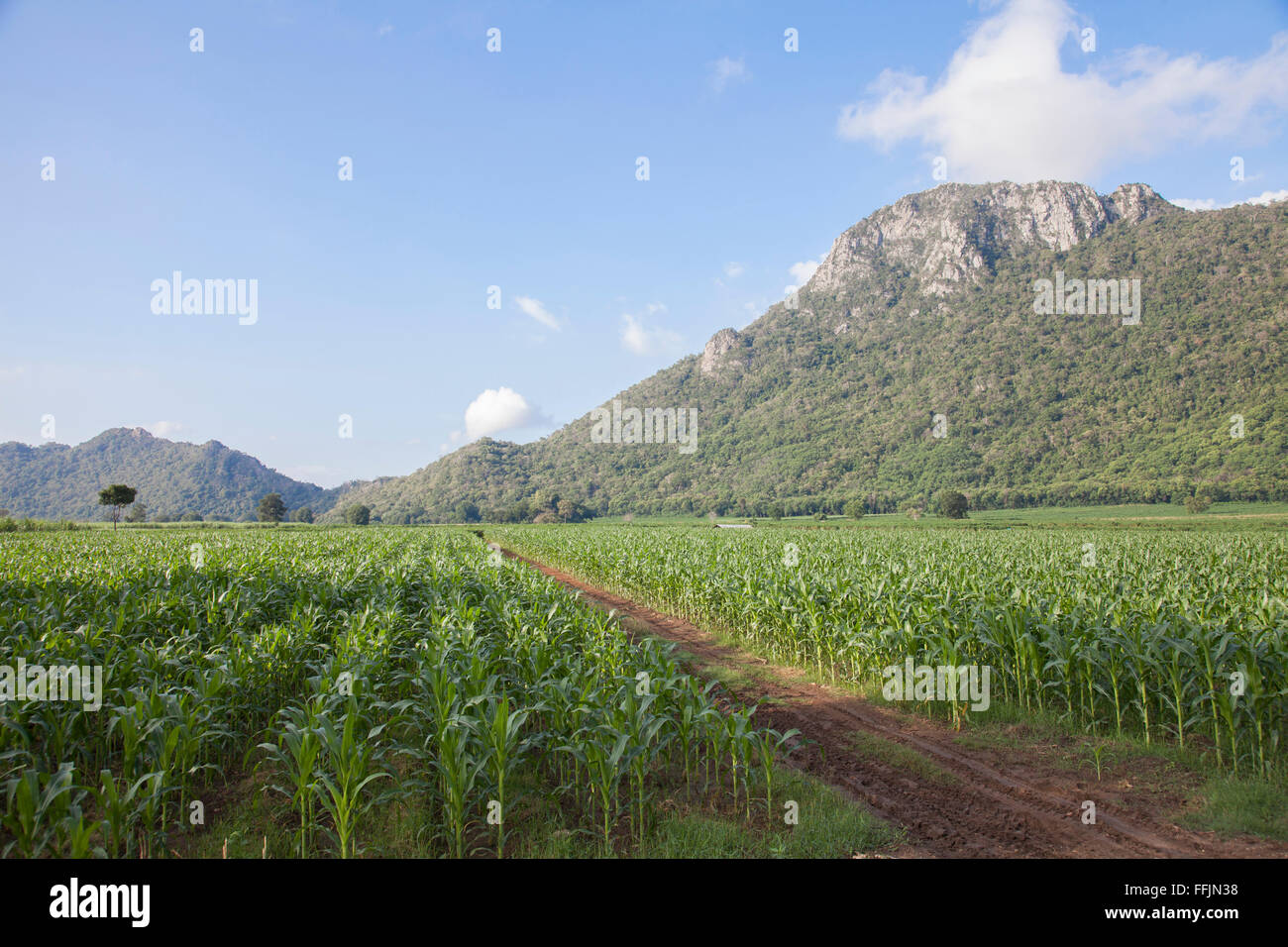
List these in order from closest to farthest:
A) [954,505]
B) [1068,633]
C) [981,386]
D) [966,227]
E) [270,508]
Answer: [1068,633] → [954,505] → [270,508] → [981,386] → [966,227]

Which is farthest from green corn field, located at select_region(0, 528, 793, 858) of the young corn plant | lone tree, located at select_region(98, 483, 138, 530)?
lone tree, located at select_region(98, 483, 138, 530)

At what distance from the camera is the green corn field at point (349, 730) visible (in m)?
4.14

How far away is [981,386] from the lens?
104 metres

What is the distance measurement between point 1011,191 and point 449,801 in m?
192

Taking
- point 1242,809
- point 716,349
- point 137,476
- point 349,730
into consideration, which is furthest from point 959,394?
point 137,476

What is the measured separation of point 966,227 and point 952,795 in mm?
169732

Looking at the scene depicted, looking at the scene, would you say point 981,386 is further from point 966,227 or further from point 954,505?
point 966,227

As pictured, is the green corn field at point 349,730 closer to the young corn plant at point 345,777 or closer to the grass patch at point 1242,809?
the young corn plant at point 345,777

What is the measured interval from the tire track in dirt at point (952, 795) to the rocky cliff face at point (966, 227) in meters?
150

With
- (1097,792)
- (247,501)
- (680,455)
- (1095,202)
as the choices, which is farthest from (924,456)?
(247,501)

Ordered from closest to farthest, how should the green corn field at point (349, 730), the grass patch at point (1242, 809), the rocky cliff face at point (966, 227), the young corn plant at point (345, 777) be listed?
the young corn plant at point (345, 777)
the green corn field at point (349, 730)
the grass patch at point (1242, 809)
the rocky cliff face at point (966, 227)

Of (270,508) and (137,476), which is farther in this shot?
(137,476)

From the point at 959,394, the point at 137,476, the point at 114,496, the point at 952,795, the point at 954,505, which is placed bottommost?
the point at 952,795

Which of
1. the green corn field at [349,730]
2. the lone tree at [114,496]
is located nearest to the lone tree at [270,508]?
the lone tree at [114,496]
